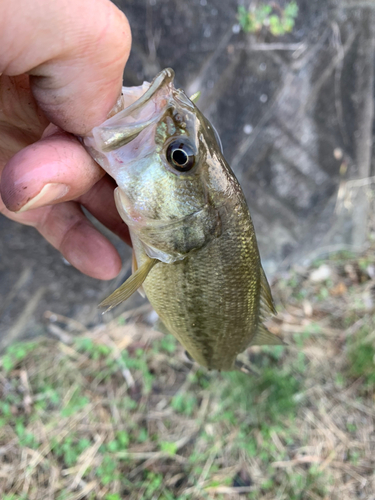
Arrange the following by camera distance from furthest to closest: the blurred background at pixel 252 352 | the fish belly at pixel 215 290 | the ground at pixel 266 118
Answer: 1. the blurred background at pixel 252 352
2. the ground at pixel 266 118
3. the fish belly at pixel 215 290

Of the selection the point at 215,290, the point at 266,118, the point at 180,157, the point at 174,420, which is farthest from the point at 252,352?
the point at 180,157

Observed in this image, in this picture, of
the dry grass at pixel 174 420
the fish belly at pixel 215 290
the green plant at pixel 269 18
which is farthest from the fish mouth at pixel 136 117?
the dry grass at pixel 174 420

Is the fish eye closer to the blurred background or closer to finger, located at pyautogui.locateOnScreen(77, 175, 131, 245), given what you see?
finger, located at pyautogui.locateOnScreen(77, 175, 131, 245)

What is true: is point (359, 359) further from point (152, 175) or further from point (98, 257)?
point (152, 175)

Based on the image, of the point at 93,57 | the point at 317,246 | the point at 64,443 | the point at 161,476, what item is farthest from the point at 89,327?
the point at 317,246

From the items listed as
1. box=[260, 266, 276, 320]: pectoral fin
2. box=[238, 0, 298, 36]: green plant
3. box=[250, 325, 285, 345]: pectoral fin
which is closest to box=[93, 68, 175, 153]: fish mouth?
box=[260, 266, 276, 320]: pectoral fin

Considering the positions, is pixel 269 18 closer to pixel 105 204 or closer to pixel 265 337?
pixel 105 204

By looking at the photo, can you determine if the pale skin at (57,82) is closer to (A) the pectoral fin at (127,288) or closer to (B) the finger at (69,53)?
(B) the finger at (69,53)
